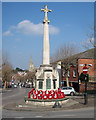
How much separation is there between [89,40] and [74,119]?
1542 cm

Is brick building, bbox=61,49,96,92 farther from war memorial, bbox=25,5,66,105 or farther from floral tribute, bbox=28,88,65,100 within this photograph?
floral tribute, bbox=28,88,65,100

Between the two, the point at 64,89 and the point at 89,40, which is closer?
the point at 89,40

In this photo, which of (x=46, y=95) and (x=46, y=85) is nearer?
(x=46, y=95)

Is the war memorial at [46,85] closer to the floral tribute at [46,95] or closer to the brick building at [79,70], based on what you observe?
the floral tribute at [46,95]

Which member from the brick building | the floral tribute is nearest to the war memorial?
the floral tribute

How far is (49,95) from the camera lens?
1611 centimetres

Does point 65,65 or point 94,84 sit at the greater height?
point 65,65

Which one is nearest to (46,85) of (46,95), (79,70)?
(46,95)

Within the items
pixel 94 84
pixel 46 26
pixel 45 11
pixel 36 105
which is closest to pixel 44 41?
pixel 46 26

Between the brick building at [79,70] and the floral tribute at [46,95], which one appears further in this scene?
the brick building at [79,70]

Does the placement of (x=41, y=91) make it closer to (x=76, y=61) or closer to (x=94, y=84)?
(x=94, y=84)

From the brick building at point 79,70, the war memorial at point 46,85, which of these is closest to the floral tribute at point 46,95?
the war memorial at point 46,85

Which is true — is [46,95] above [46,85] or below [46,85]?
below

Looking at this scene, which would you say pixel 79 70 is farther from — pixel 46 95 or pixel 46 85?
pixel 46 95
